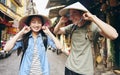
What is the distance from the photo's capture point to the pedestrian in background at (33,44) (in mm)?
4000

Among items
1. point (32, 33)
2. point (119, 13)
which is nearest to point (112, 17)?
point (119, 13)

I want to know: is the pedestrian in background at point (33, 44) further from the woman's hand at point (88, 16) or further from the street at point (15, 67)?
the street at point (15, 67)

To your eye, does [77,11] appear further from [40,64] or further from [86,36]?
[40,64]

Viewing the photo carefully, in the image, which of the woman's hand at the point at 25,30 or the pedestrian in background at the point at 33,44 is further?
the woman's hand at the point at 25,30

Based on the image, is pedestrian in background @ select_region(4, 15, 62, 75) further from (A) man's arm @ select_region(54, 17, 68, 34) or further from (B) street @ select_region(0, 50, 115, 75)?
(B) street @ select_region(0, 50, 115, 75)

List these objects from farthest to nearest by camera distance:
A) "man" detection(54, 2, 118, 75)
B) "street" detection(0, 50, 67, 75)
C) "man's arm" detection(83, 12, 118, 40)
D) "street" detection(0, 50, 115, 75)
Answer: "street" detection(0, 50, 67, 75)
"street" detection(0, 50, 115, 75)
"man" detection(54, 2, 118, 75)
"man's arm" detection(83, 12, 118, 40)

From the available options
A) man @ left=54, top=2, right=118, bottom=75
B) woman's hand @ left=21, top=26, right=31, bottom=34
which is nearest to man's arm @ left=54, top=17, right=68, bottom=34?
man @ left=54, top=2, right=118, bottom=75

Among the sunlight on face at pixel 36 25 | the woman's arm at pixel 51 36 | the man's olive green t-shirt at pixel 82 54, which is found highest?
the sunlight on face at pixel 36 25

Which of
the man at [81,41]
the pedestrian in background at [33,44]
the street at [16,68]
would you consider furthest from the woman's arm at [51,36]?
the street at [16,68]

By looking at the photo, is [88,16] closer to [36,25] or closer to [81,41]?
[81,41]

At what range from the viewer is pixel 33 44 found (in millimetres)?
4148

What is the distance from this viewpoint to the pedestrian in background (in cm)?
400

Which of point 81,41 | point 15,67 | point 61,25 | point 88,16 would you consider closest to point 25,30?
point 61,25

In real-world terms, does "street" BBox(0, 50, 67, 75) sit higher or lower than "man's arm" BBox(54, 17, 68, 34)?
lower
